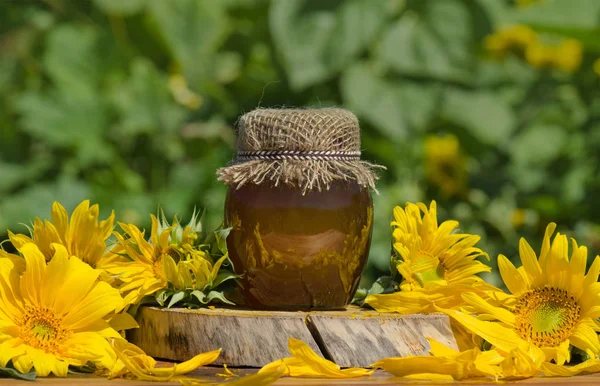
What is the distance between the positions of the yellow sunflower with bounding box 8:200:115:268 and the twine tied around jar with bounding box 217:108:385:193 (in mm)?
183

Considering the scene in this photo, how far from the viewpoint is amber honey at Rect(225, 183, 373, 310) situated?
1.32m

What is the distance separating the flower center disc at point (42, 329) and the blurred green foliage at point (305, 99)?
4.23 ft

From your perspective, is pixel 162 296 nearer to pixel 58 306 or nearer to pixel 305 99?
pixel 58 306

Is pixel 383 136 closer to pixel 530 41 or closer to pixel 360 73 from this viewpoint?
pixel 360 73

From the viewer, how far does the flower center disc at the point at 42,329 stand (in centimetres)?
116

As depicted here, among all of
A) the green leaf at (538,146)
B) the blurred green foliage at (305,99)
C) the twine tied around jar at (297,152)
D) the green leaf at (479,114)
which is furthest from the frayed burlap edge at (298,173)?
the green leaf at (538,146)

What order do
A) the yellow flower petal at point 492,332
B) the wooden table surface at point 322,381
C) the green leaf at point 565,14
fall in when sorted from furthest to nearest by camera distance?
the green leaf at point 565,14 < the yellow flower petal at point 492,332 < the wooden table surface at point 322,381

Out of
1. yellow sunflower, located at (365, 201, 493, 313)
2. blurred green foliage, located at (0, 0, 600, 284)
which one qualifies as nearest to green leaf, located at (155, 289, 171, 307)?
yellow sunflower, located at (365, 201, 493, 313)

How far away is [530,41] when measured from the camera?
126 inches

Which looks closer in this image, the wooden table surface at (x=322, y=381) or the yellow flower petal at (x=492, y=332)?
the wooden table surface at (x=322, y=381)

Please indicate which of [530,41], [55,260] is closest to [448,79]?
[530,41]

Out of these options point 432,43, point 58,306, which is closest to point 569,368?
point 58,306

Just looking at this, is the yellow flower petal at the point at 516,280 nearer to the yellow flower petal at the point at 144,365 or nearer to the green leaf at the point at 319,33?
the yellow flower petal at the point at 144,365

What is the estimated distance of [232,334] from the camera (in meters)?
1.21
